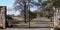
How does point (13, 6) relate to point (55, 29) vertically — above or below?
above

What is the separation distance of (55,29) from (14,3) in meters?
3.59

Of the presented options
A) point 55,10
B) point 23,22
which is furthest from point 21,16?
point 55,10

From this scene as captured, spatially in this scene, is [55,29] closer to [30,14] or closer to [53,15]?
[53,15]

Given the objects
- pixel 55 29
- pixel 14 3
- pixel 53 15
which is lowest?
pixel 55 29

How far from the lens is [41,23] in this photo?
14.7 m

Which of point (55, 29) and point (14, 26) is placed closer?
point (55, 29)

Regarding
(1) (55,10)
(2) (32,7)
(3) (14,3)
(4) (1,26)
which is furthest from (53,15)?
(4) (1,26)

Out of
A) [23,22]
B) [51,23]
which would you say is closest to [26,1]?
[23,22]

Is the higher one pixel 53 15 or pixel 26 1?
pixel 26 1

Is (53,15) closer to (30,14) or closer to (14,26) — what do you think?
(30,14)

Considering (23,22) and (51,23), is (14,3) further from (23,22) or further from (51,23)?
(51,23)

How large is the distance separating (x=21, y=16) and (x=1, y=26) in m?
1.67

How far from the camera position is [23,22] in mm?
14758

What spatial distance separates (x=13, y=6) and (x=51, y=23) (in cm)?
309
